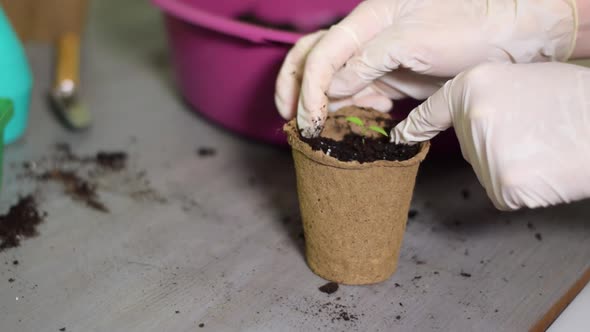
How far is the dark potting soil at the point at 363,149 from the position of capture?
0.84m

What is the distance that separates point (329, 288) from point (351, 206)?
0.15m

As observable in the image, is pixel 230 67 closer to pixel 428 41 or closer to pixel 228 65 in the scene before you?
pixel 228 65

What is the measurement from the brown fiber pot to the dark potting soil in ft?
0.08

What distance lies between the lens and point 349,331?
83 cm

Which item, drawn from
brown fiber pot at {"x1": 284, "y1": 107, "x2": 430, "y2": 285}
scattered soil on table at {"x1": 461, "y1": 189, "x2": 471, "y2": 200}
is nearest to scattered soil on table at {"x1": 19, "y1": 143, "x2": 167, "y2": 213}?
brown fiber pot at {"x1": 284, "y1": 107, "x2": 430, "y2": 285}

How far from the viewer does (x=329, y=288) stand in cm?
91

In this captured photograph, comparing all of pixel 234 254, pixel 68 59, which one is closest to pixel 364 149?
pixel 234 254

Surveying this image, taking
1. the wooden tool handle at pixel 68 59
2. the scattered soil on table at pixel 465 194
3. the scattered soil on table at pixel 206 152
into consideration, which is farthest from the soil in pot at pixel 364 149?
the wooden tool handle at pixel 68 59

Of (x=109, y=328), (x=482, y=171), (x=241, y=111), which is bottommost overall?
(x=109, y=328)

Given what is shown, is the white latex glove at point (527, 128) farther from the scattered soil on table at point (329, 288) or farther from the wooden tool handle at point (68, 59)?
the wooden tool handle at point (68, 59)

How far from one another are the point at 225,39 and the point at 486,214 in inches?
24.0

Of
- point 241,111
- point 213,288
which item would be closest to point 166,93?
point 241,111

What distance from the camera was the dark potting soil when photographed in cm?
84

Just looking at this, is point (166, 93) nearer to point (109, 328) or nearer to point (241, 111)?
point (241, 111)
